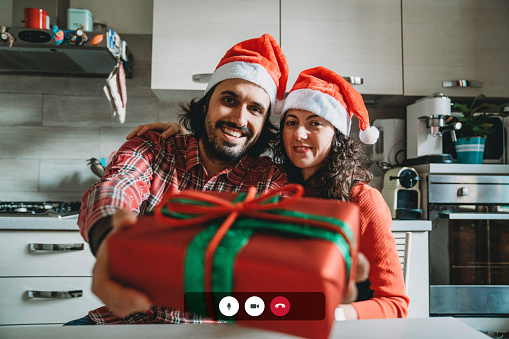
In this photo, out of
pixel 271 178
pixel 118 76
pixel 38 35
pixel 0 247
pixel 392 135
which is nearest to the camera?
pixel 271 178

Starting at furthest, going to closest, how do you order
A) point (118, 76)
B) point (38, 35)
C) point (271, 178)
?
point (118, 76), point (38, 35), point (271, 178)

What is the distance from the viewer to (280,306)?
295mm

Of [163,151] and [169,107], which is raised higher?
[169,107]

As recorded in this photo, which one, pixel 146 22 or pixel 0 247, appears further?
pixel 146 22

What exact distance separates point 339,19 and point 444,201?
3.53ft

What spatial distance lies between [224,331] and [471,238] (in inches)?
67.7

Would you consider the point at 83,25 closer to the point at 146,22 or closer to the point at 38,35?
the point at 38,35

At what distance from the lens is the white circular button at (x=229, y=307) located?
30 cm

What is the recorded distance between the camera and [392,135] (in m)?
2.07

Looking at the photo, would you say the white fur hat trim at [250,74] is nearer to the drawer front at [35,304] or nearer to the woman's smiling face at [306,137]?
the woman's smiling face at [306,137]

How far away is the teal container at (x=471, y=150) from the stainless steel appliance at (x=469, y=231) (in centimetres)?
10

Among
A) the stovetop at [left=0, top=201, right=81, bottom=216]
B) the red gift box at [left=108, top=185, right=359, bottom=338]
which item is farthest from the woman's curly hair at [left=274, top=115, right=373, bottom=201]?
the stovetop at [left=0, top=201, right=81, bottom=216]

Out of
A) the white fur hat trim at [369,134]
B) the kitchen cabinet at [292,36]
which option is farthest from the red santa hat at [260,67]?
the kitchen cabinet at [292,36]

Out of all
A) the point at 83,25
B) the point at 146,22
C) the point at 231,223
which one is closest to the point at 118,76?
the point at 83,25
